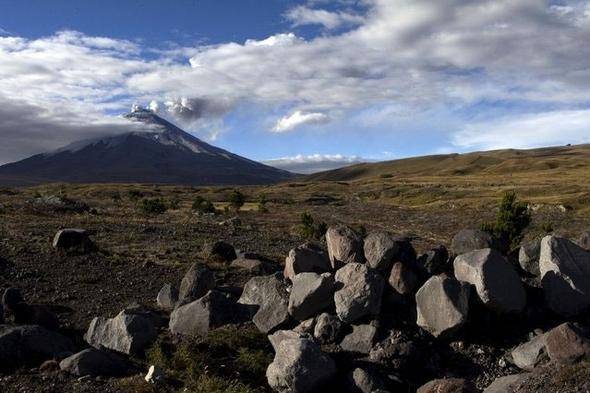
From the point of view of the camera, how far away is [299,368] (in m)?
12.9

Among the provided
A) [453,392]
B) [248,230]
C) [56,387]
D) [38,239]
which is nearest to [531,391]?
[453,392]

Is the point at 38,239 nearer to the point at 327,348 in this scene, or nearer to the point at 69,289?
the point at 69,289

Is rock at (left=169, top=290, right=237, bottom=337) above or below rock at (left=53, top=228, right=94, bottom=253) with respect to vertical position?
below

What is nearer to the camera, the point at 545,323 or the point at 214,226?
the point at 545,323

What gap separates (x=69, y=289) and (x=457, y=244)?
13449mm

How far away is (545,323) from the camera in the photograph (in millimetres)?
15555

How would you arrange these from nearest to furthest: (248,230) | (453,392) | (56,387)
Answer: (453,392), (56,387), (248,230)

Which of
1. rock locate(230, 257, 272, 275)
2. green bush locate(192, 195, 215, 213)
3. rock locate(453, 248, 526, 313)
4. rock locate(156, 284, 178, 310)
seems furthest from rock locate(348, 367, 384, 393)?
green bush locate(192, 195, 215, 213)

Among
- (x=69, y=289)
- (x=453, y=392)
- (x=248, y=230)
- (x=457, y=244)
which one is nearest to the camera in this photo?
(x=453, y=392)

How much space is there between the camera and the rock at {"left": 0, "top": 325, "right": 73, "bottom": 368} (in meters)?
13.7

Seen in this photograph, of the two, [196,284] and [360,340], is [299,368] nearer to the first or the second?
[360,340]

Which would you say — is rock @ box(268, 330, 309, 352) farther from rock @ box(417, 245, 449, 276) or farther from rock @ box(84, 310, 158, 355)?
rock @ box(417, 245, 449, 276)

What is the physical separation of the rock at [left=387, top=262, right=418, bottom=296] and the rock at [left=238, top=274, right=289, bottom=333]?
296 centimetres

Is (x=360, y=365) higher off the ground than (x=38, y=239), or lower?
lower
